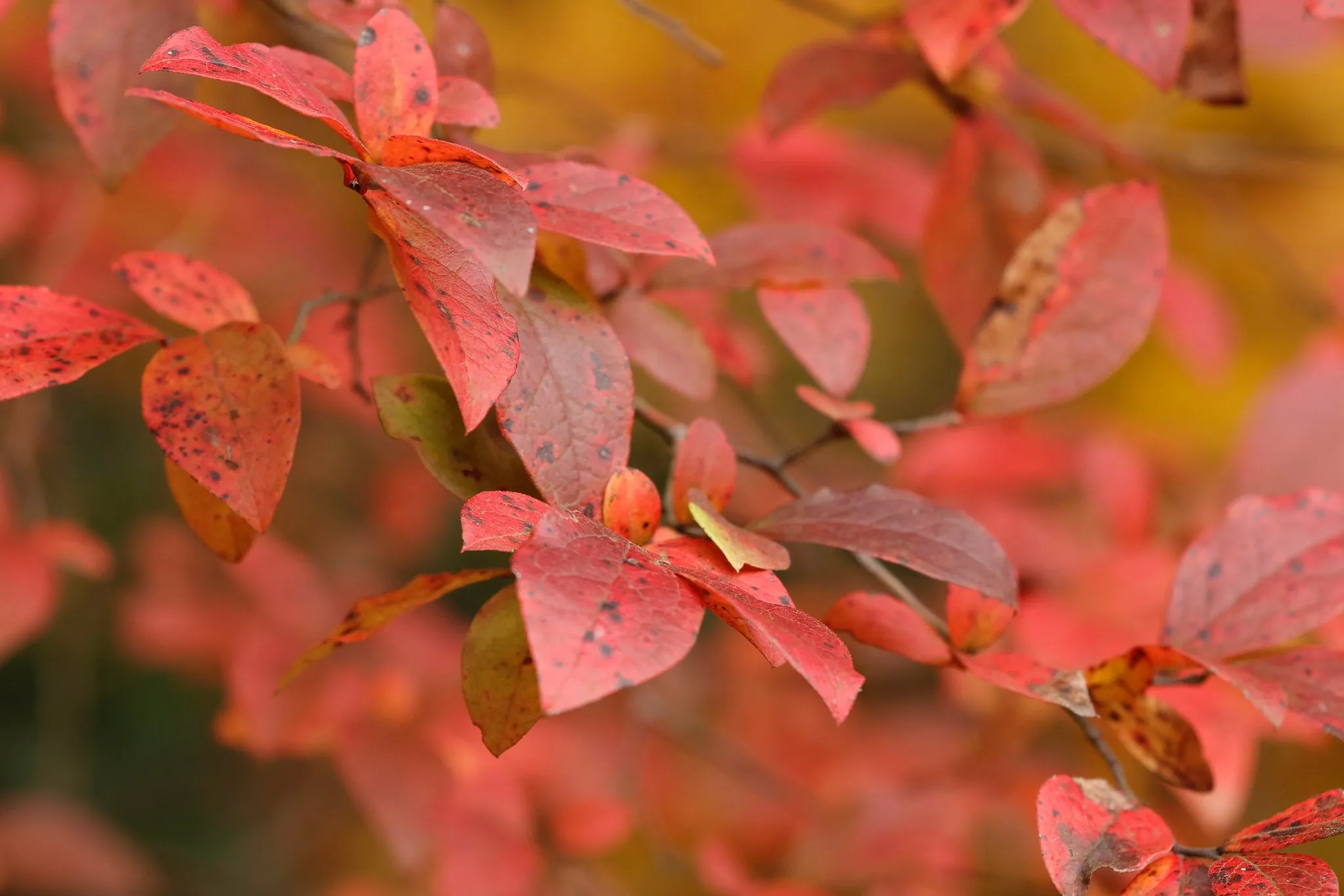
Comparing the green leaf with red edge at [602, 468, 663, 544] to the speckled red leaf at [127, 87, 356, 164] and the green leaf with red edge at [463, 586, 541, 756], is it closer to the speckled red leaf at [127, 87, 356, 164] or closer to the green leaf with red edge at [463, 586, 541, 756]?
the green leaf with red edge at [463, 586, 541, 756]

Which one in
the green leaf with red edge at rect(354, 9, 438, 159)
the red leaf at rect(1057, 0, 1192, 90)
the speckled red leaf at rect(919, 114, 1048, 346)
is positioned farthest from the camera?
the speckled red leaf at rect(919, 114, 1048, 346)

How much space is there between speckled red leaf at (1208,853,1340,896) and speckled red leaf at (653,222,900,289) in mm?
313

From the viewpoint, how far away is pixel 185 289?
1.59 ft

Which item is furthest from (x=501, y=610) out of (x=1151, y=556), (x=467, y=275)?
(x=1151, y=556)

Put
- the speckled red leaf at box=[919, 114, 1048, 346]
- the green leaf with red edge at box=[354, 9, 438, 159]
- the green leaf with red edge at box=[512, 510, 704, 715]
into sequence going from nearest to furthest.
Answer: the green leaf with red edge at box=[512, 510, 704, 715], the green leaf with red edge at box=[354, 9, 438, 159], the speckled red leaf at box=[919, 114, 1048, 346]

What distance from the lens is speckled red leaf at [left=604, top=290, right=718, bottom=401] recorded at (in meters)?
0.56

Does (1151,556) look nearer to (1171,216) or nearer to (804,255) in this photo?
(804,255)

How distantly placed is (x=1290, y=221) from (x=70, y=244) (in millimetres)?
1609

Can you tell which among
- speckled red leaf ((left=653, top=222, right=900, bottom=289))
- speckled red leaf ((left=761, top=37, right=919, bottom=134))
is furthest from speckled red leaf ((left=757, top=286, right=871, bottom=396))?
speckled red leaf ((left=761, top=37, right=919, bottom=134))

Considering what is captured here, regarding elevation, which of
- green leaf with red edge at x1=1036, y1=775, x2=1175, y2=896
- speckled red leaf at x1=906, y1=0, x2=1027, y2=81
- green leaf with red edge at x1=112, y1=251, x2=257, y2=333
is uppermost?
speckled red leaf at x1=906, y1=0, x2=1027, y2=81

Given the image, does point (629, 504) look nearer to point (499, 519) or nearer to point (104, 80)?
point (499, 519)

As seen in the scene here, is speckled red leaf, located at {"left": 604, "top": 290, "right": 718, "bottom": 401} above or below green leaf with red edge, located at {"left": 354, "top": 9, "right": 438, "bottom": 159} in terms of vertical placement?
below

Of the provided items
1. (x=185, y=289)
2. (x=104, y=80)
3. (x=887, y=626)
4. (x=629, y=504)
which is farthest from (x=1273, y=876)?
(x=104, y=80)

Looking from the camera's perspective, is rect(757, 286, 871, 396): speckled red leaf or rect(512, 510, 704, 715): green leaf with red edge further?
rect(757, 286, 871, 396): speckled red leaf
